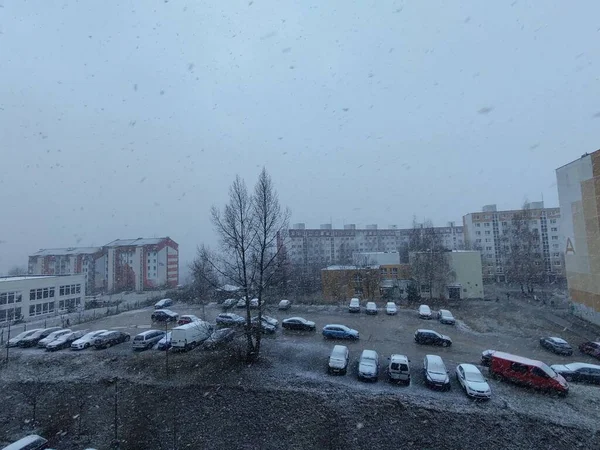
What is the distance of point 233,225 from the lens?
48.7ft

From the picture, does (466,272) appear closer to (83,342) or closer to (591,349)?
(591,349)

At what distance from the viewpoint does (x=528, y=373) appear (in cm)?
1075

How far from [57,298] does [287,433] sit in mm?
32140

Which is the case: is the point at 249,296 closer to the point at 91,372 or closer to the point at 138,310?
the point at 91,372

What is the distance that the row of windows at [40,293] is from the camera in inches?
1126

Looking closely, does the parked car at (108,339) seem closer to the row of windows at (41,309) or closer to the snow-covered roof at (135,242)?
the row of windows at (41,309)

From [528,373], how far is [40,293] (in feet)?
120

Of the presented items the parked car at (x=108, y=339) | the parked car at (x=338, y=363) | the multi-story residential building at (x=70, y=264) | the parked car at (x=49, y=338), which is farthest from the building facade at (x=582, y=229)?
the multi-story residential building at (x=70, y=264)

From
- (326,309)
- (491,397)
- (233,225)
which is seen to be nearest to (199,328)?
(233,225)

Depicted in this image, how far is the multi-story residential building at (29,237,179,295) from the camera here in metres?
52.2

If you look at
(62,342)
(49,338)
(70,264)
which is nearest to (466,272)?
(62,342)

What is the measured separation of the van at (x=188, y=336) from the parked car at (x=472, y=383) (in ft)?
35.0

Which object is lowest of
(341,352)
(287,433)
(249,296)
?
(287,433)

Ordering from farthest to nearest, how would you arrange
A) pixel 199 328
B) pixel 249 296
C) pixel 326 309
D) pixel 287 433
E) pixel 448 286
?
pixel 448 286 → pixel 326 309 → pixel 199 328 → pixel 249 296 → pixel 287 433
